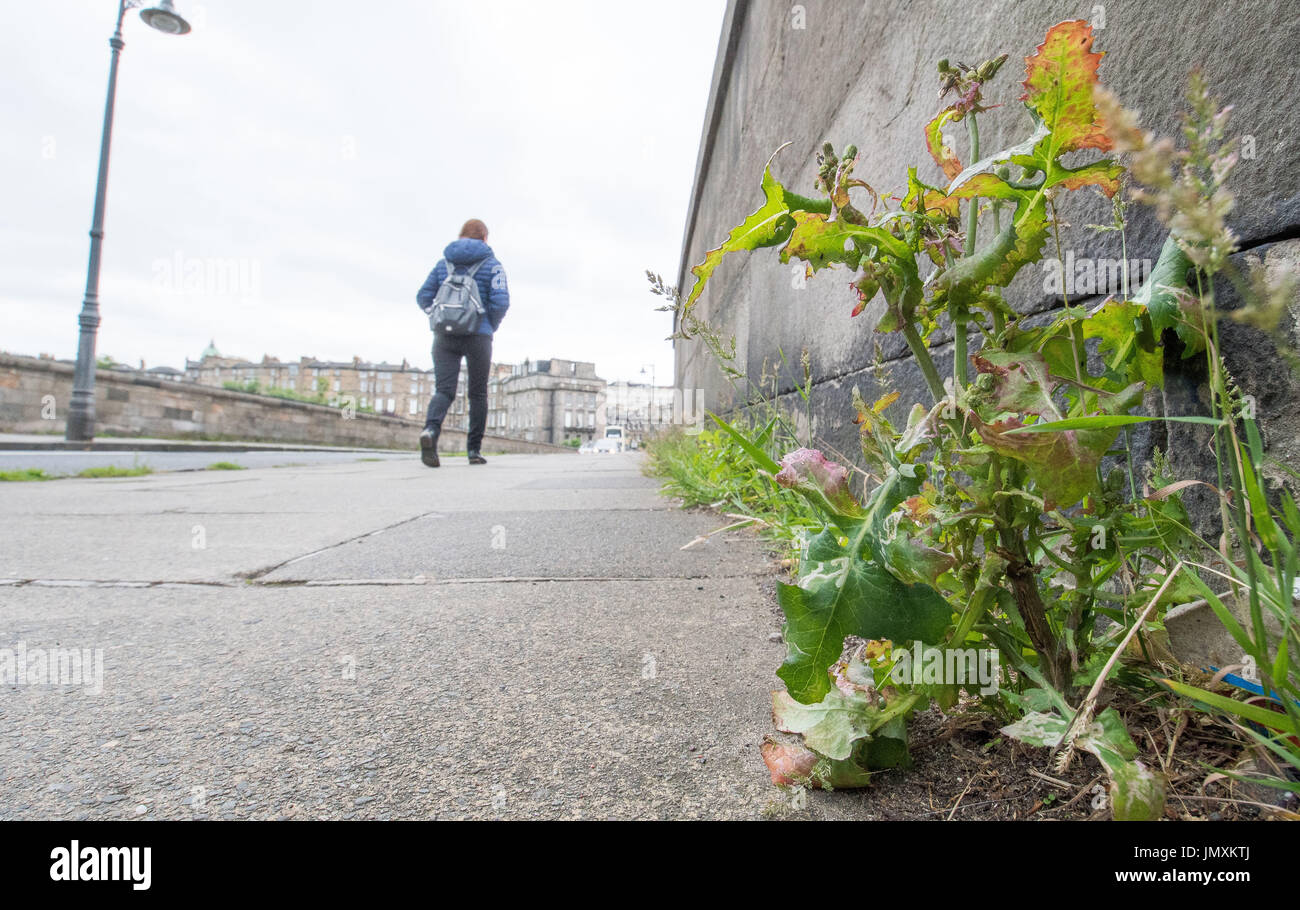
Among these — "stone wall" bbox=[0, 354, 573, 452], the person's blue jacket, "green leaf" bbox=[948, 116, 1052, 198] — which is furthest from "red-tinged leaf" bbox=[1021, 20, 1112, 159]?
"stone wall" bbox=[0, 354, 573, 452]

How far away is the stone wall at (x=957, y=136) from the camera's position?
32.5 inches

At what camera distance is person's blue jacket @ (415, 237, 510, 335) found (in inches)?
273

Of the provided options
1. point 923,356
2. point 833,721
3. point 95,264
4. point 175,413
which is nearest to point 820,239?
point 923,356

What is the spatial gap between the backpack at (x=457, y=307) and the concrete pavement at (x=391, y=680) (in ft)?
14.2

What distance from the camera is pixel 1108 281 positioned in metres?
1.08

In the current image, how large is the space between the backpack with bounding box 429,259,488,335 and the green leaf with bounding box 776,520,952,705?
6344 millimetres

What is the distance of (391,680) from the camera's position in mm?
1116

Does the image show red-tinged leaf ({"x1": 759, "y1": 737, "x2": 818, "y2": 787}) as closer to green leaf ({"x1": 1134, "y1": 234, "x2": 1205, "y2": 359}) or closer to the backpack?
green leaf ({"x1": 1134, "y1": 234, "x2": 1205, "y2": 359})

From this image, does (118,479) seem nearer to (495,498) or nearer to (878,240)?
(495,498)

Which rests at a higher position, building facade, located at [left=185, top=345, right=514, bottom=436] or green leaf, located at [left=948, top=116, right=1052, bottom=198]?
building facade, located at [left=185, top=345, right=514, bottom=436]

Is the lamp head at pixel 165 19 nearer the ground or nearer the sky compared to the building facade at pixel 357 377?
nearer the ground

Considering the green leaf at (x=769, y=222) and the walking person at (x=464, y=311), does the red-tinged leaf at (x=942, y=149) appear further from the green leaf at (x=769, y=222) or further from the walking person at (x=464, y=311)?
the walking person at (x=464, y=311)

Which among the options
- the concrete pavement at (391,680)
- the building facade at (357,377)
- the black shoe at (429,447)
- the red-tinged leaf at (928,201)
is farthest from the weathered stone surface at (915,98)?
the building facade at (357,377)
